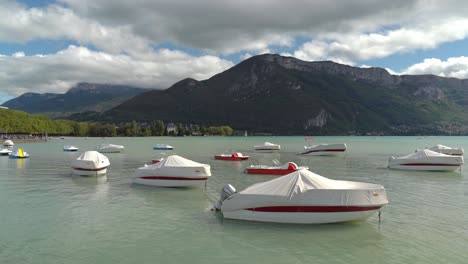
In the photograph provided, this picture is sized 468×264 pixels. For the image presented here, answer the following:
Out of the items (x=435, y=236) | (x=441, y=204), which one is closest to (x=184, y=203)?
(x=435, y=236)

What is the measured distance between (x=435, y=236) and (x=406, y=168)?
1263 inches

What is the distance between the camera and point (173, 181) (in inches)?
1144

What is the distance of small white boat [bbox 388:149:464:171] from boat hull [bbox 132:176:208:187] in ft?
93.5

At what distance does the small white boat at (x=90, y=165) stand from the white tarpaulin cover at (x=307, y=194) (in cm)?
2324

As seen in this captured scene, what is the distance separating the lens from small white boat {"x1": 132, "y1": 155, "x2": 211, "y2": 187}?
92.9 ft

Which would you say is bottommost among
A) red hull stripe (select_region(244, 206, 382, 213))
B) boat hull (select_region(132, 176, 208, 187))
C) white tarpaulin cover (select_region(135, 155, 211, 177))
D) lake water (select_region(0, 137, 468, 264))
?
lake water (select_region(0, 137, 468, 264))

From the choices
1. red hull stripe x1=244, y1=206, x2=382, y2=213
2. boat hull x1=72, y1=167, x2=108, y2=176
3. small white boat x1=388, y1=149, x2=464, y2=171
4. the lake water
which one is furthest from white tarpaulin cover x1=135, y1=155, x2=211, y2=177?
small white boat x1=388, y1=149, x2=464, y2=171

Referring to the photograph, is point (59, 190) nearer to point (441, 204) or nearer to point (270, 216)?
point (270, 216)

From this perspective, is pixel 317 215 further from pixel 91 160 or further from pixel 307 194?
pixel 91 160

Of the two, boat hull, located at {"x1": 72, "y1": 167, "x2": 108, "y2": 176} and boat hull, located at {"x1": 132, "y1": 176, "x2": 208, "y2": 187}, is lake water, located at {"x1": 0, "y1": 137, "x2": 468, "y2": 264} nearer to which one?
boat hull, located at {"x1": 132, "y1": 176, "x2": 208, "y2": 187}

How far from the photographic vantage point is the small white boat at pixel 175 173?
28312 millimetres

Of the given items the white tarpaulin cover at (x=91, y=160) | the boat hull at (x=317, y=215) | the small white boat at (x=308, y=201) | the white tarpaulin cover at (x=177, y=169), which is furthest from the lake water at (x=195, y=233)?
the white tarpaulin cover at (x=91, y=160)

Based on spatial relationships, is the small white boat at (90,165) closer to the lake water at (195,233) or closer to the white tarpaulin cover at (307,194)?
the lake water at (195,233)

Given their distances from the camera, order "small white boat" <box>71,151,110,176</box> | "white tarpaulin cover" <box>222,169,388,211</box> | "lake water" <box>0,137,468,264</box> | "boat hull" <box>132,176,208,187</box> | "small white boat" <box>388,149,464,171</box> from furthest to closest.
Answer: "small white boat" <box>388,149,464,171</box>
"small white boat" <box>71,151,110,176</box>
"boat hull" <box>132,176,208,187</box>
"white tarpaulin cover" <box>222,169,388,211</box>
"lake water" <box>0,137,468,264</box>
